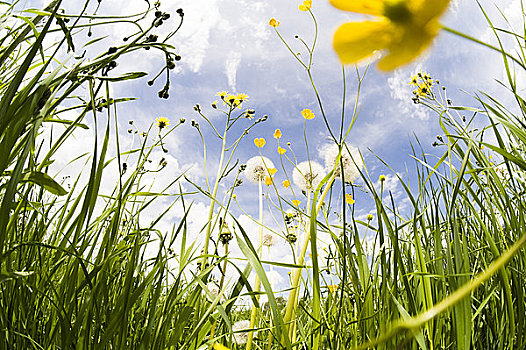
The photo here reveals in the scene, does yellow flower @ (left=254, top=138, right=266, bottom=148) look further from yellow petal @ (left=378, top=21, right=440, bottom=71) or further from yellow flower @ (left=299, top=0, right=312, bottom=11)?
yellow petal @ (left=378, top=21, right=440, bottom=71)

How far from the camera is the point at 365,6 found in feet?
0.74

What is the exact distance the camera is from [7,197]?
15.9 inches

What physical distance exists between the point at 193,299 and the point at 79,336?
0.20 meters

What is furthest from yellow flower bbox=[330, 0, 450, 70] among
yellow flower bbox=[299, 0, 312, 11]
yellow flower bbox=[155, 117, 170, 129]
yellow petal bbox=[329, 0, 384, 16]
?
yellow flower bbox=[155, 117, 170, 129]

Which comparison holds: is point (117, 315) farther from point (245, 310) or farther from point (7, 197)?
point (245, 310)

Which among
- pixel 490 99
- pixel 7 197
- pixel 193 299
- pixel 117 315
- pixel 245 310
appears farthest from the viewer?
pixel 245 310

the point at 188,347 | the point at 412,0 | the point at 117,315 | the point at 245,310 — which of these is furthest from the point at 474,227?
the point at 245,310

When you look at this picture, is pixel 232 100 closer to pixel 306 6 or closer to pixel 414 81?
pixel 306 6

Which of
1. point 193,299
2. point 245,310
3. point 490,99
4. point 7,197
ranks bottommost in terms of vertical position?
point 245,310

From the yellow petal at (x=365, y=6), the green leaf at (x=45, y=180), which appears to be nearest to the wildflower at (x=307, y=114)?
the green leaf at (x=45, y=180)

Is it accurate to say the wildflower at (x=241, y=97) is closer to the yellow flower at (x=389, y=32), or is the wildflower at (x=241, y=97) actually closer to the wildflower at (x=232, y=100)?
the wildflower at (x=232, y=100)

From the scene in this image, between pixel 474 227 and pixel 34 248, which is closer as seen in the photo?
pixel 34 248

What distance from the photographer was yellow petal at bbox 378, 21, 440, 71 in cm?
21

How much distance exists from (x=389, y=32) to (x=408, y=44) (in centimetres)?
1
